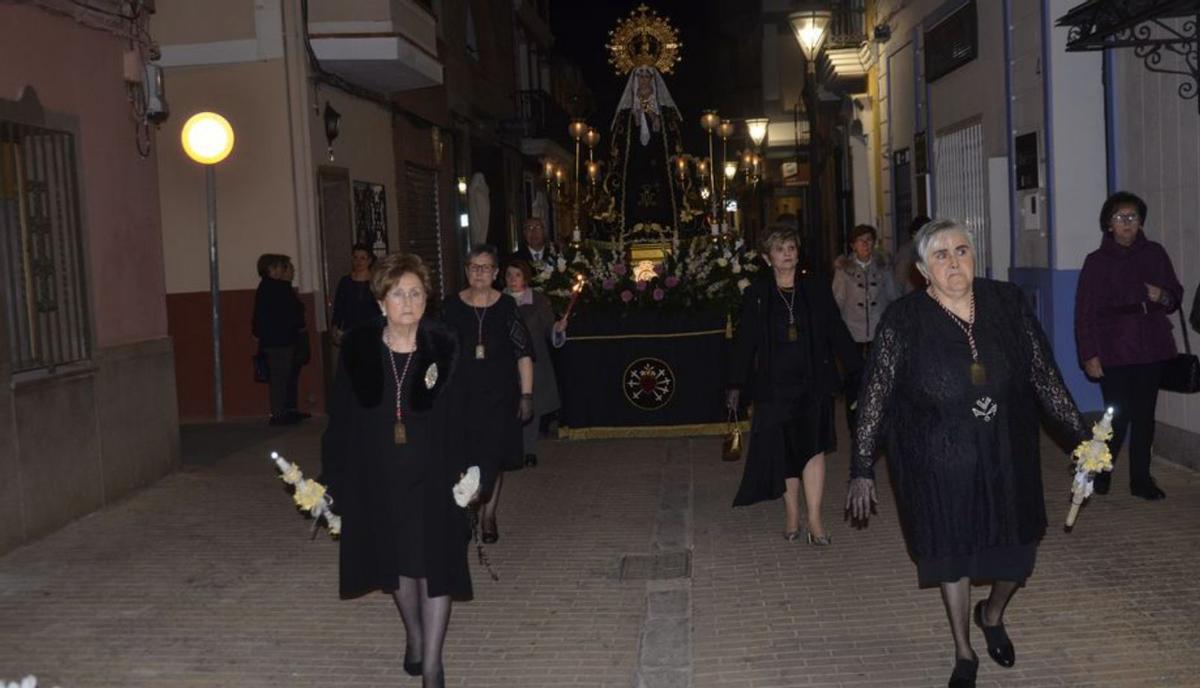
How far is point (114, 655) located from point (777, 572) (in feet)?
11.2

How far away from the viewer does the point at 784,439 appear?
8.32 metres

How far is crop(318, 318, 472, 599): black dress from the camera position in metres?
5.61

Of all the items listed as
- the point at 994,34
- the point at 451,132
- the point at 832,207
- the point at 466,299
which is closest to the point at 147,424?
the point at 466,299

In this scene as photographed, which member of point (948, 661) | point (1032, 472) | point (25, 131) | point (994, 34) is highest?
point (994, 34)

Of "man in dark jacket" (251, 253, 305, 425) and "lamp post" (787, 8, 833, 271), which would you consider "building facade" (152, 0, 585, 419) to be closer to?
"man in dark jacket" (251, 253, 305, 425)

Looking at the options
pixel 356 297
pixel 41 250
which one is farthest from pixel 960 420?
pixel 356 297

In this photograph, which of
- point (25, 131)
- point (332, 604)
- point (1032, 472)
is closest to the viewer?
point (1032, 472)

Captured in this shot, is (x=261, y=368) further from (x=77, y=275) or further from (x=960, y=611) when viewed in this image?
(x=960, y=611)

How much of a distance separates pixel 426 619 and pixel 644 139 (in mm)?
17998

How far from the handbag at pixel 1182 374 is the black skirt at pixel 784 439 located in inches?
88.2

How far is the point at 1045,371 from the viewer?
5578 millimetres

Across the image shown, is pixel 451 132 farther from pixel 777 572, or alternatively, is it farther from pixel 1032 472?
pixel 1032 472

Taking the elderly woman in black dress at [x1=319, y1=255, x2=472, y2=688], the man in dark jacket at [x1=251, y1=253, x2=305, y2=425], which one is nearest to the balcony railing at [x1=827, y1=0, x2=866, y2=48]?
the man in dark jacket at [x1=251, y1=253, x2=305, y2=425]

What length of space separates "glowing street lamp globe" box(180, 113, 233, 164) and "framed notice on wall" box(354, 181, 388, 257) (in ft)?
→ 11.9
